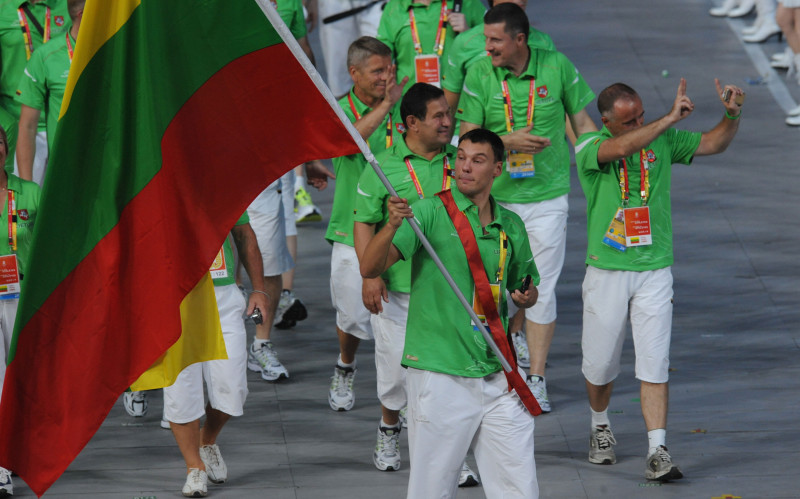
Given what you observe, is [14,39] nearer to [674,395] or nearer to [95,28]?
[95,28]

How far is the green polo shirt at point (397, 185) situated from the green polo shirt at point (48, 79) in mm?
2520

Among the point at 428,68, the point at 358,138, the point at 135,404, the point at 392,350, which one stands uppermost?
the point at 358,138

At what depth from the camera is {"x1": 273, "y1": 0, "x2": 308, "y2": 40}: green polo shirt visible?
1131 cm

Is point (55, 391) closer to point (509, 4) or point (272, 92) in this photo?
point (272, 92)

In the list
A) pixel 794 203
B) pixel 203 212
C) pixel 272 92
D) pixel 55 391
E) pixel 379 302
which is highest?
pixel 272 92

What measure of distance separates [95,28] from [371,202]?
243cm

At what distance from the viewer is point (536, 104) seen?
966cm

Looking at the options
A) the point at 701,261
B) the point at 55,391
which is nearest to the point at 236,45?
the point at 55,391

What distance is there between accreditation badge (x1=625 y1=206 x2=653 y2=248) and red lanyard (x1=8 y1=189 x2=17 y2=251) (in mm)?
3412

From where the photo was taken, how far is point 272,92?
256 inches

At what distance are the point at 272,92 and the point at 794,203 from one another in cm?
802

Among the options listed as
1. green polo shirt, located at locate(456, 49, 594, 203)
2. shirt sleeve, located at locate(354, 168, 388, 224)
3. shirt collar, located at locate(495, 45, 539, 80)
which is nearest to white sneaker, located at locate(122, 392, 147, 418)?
shirt sleeve, located at locate(354, 168, 388, 224)

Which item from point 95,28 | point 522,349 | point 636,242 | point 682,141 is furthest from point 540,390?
point 95,28

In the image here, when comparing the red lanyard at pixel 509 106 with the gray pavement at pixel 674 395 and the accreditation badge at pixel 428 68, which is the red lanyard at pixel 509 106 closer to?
the accreditation badge at pixel 428 68
